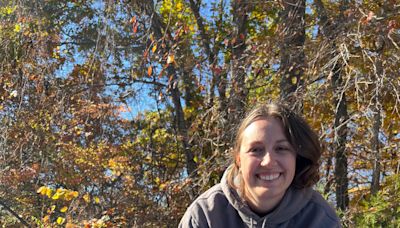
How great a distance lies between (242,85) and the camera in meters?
5.56

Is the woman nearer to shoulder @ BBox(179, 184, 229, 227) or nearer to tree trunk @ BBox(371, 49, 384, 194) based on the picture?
shoulder @ BBox(179, 184, 229, 227)

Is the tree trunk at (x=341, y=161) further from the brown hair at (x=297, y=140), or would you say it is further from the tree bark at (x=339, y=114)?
the brown hair at (x=297, y=140)

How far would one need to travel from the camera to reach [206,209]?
2.36 m

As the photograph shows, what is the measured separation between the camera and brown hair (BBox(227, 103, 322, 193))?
2.32 m

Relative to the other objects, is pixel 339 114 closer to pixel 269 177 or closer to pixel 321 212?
pixel 321 212

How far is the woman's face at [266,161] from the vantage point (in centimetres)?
228

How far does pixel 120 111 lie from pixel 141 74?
665 mm

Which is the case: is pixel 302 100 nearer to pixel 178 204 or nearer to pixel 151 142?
pixel 178 204

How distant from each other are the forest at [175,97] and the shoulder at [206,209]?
143cm

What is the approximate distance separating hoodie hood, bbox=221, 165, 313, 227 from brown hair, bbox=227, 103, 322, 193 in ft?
0.13

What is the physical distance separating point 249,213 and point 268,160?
0.79 ft

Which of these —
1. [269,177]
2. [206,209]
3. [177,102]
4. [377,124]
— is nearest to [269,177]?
[269,177]

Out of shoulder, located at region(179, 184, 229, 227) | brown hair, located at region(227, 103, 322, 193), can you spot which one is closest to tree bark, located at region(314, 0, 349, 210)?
brown hair, located at region(227, 103, 322, 193)

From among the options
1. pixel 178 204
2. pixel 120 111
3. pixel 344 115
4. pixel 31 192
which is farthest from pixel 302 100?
pixel 31 192
